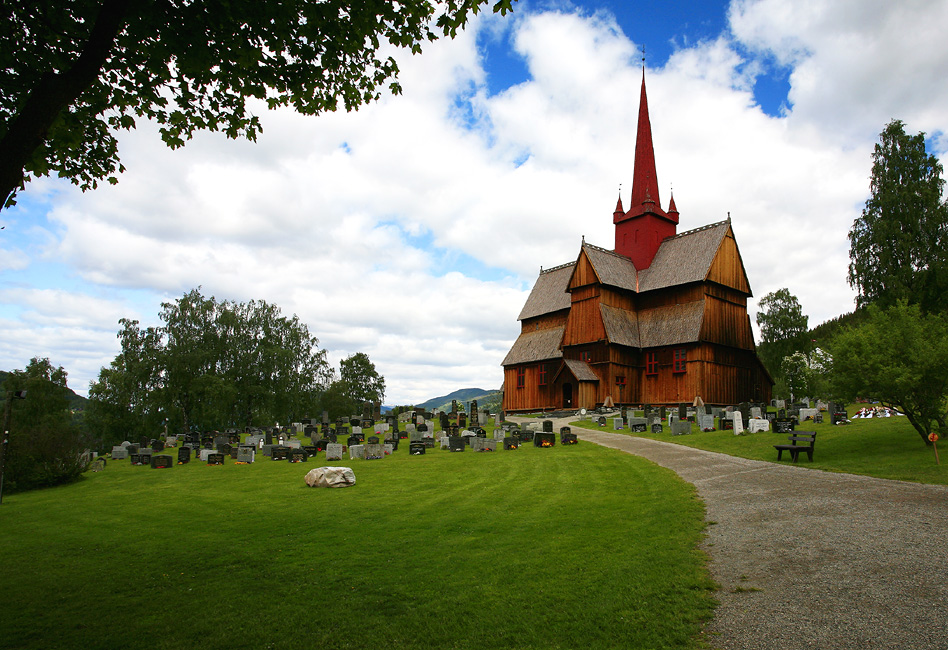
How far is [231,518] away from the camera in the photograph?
10328 mm

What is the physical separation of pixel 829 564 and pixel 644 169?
46.8 m

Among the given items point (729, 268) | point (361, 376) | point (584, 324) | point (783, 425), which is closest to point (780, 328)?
point (729, 268)

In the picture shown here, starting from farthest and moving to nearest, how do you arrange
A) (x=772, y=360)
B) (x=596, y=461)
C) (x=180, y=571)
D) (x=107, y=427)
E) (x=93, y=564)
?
(x=772, y=360), (x=107, y=427), (x=596, y=461), (x=93, y=564), (x=180, y=571)

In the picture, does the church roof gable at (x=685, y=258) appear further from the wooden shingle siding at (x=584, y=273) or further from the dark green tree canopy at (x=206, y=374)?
the dark green tree canopy at (x=206, y=374)

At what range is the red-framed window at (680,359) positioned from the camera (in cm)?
3809

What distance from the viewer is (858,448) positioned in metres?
15.7

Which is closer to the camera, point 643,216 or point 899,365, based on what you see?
point 899,365

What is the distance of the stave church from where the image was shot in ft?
126

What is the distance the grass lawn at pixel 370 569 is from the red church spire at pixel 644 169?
128 feet

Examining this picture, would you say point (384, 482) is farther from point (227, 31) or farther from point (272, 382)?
point (272, 382)

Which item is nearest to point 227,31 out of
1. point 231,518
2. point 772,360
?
point 231,518

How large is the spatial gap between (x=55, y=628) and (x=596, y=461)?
1393 cm

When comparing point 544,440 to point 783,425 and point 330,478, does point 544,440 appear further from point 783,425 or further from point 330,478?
point 330,478

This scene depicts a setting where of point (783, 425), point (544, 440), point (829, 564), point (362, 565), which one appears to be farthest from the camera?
point (544, 440)
